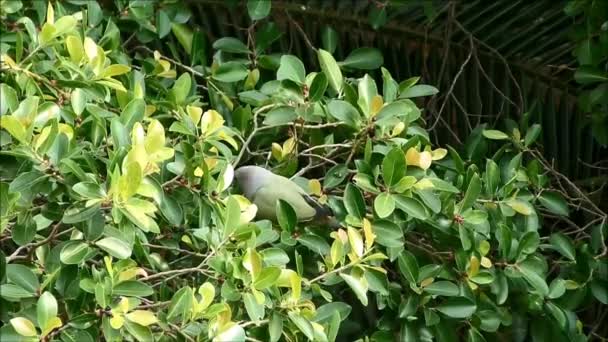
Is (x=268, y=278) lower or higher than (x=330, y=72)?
lower

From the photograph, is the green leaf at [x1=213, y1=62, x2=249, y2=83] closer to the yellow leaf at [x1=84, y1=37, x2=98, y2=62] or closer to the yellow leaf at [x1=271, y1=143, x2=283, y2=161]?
the yellow leaf at [x1=271, y1=143, x2=283, y2=161]

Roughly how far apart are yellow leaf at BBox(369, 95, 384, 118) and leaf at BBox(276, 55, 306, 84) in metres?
0.15

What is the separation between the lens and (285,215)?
1.56 metres

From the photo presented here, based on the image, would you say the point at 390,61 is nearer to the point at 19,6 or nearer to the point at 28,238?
the point at 19,6

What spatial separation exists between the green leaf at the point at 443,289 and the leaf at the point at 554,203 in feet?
1.29

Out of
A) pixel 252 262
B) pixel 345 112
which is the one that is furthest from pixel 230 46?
pixel 252 262

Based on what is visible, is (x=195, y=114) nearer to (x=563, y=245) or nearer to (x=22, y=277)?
(x=22, y=277)

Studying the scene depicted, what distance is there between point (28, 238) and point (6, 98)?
200mm

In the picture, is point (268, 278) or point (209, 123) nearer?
point (268, 278)

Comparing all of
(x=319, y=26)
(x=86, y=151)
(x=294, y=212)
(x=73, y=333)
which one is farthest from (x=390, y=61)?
(x=73, y=333)

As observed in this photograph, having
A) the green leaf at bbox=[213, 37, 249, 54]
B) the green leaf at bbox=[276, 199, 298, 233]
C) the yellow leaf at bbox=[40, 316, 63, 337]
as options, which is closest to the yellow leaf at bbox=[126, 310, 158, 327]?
the yellow leaf at bbox=[40, 316, 63, 337]

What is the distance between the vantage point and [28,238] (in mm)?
1308

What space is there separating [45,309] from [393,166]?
1.99ft

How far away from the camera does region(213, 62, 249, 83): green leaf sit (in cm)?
198
